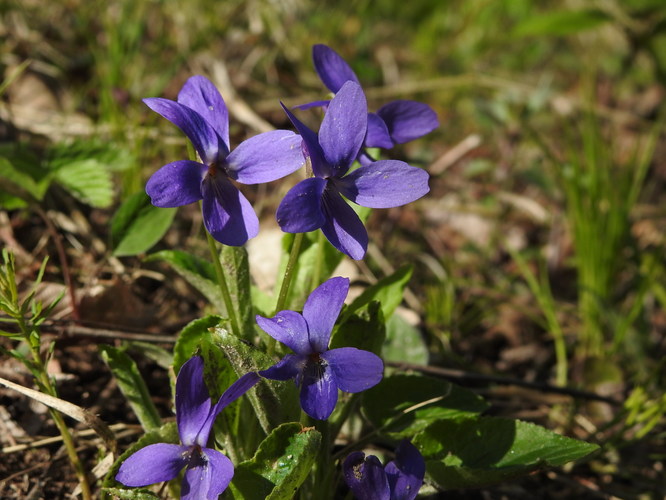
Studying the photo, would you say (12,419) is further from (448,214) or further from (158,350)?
(448,214)

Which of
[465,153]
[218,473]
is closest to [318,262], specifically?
[218,473]

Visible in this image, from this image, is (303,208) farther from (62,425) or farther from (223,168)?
(62,425)

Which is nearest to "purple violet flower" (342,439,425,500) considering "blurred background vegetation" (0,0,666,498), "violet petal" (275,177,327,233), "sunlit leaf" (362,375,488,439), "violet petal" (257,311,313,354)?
"sunlit leaf" (362,375,488,439)

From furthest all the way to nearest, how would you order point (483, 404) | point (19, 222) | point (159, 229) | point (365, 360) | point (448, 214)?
point (448, 214)
point (19, 222)
point (159, 229)
point (483, 404)
point (365, 360)

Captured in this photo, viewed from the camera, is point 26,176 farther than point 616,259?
No

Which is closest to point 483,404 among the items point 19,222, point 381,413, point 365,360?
point 381,413

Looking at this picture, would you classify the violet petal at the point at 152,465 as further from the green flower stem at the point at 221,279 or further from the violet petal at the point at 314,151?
the violet petal at the point at 314,151

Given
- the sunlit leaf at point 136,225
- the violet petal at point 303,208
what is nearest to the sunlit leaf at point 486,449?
the violet petal at point 303,208
